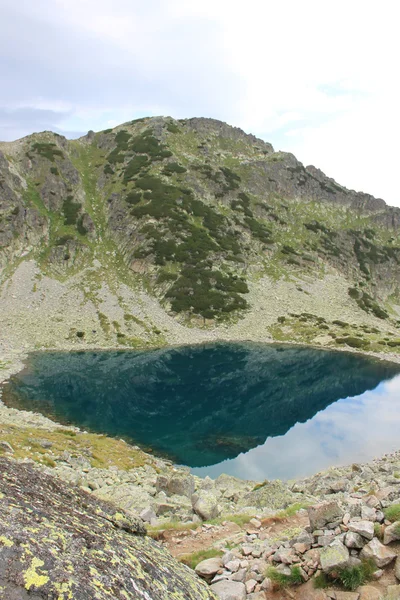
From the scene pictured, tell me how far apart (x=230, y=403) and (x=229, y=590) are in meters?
35.5

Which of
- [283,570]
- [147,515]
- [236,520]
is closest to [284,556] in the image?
[283,570]

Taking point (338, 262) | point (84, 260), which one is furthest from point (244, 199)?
point (84, 260)

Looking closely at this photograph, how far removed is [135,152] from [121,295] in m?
69.1

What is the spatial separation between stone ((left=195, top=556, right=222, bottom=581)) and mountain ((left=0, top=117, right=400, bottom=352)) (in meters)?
60.8

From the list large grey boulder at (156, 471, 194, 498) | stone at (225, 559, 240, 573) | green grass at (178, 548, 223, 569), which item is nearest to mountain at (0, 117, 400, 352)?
large grey boulder at (156, 471, 194, 498)

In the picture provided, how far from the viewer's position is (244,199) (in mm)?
123750

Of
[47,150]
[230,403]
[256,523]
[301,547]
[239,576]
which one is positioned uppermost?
[47,150]

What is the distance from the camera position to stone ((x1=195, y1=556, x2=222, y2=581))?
7949 millimetres

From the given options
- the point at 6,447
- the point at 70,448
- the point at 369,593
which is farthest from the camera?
the point at 70,448

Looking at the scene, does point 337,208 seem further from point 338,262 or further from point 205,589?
point 205,589

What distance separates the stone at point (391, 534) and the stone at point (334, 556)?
850mm

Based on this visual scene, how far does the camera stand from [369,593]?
622 cm

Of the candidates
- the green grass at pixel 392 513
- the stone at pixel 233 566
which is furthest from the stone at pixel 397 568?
the stone at pixel 233 566

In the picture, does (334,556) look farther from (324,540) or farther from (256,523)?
(256,523)
